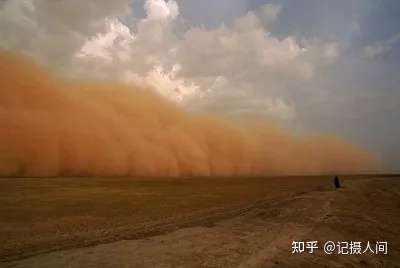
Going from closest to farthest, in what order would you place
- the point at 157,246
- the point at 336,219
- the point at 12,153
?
the point at 157,246 < the point at 336,219 < the point at 12,153

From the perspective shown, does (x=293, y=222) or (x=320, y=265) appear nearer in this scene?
(x=320, y=265)

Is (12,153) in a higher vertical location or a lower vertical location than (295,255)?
higher

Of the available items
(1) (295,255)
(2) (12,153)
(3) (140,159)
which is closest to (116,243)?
(1) (295,255)

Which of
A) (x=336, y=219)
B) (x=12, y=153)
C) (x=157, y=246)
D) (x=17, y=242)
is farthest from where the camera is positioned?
(x=12, y=153)

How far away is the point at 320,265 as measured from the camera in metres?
8.99

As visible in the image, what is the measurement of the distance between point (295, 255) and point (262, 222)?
16.3 feet

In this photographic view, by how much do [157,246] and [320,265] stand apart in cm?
426

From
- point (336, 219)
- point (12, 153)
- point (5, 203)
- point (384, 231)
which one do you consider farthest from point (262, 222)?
point (12, 153)

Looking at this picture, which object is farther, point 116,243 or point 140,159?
point 140,159

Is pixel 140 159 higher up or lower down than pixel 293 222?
higher up

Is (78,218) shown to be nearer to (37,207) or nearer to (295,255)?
(37,207)

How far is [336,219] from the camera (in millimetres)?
15352

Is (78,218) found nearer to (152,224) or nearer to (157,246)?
(152,224)

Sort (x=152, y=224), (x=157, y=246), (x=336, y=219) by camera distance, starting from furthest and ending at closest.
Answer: (x=336, y=219) → (x=152, y=224) → (x=157, y=246)
